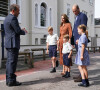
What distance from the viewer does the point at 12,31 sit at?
504 centimetres

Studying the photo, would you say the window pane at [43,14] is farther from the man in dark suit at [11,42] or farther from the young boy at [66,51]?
the man in dark suit at [11,42]

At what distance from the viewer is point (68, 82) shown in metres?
5.49

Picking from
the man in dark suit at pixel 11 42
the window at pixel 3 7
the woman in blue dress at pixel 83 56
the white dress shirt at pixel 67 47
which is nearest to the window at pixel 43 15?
the window at pixel 3 7

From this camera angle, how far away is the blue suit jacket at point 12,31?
4.95 meters

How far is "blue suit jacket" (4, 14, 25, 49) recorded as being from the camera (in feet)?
16.2

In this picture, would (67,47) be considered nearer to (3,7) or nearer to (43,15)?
(3,7)

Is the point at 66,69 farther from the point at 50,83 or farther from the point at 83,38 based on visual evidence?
the point at 83,38

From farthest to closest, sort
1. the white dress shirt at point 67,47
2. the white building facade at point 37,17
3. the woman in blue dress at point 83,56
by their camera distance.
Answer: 1. the white building facade at point 37,17
2. the white dress shirt at point 67,47
3. the woman in blue dress at point 83,56

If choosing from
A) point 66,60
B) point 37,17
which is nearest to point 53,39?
point 66,60

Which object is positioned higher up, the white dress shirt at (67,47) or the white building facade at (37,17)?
the white building facade at (37,17)

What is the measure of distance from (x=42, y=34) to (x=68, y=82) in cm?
1081

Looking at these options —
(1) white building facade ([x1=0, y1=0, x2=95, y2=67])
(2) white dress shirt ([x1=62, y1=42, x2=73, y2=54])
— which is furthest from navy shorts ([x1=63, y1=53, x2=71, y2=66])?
(1) white building facade ([x1=0, y1=0, x2=95, y2=67])

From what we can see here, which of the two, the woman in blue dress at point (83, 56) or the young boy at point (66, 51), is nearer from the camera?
the woman in blue dress at point (83, 56)

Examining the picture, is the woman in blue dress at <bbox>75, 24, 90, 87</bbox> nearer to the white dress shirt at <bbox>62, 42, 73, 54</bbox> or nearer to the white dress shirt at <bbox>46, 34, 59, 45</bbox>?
the white dress shirt at <bbox>62, 42, 73, 54</bbox>
